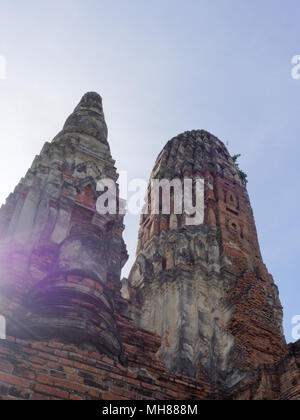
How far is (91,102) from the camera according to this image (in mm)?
13461

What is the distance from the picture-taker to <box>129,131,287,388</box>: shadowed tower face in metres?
11.9

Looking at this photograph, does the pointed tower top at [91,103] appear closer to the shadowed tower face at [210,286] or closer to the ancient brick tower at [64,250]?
the ancient brick tower at [64,250]

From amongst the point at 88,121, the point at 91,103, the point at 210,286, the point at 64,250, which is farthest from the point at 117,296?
the point at 91,103

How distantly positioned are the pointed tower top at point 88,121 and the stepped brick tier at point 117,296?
0.04 m

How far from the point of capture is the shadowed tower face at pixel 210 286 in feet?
39.2

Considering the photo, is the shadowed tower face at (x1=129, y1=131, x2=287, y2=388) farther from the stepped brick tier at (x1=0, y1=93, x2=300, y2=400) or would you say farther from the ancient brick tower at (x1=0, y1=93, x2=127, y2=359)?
the ancient brick tower at (x1=0, y1=93, x2=127, y2=359)

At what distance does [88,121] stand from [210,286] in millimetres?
5680

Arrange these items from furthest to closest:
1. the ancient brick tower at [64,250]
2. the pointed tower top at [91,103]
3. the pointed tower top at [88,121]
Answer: the pointed tower top at [91,103]
the pointed tower top at [88,121]
the ancient brick tower at [64,250]

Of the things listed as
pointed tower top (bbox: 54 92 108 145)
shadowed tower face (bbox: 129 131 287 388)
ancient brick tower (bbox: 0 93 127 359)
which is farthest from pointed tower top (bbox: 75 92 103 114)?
shadowed tower face (bbox: 129 131 287 388)

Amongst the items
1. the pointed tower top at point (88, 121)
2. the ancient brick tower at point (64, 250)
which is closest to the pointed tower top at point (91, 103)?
the pointed tower top at point (88, 121)

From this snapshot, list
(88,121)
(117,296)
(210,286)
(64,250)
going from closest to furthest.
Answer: (64,250), (117,296), (88,121), (210,286)

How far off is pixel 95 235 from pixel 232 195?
479 inches

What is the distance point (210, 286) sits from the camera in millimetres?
14336

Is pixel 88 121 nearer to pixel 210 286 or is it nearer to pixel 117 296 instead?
pixel 117 296
